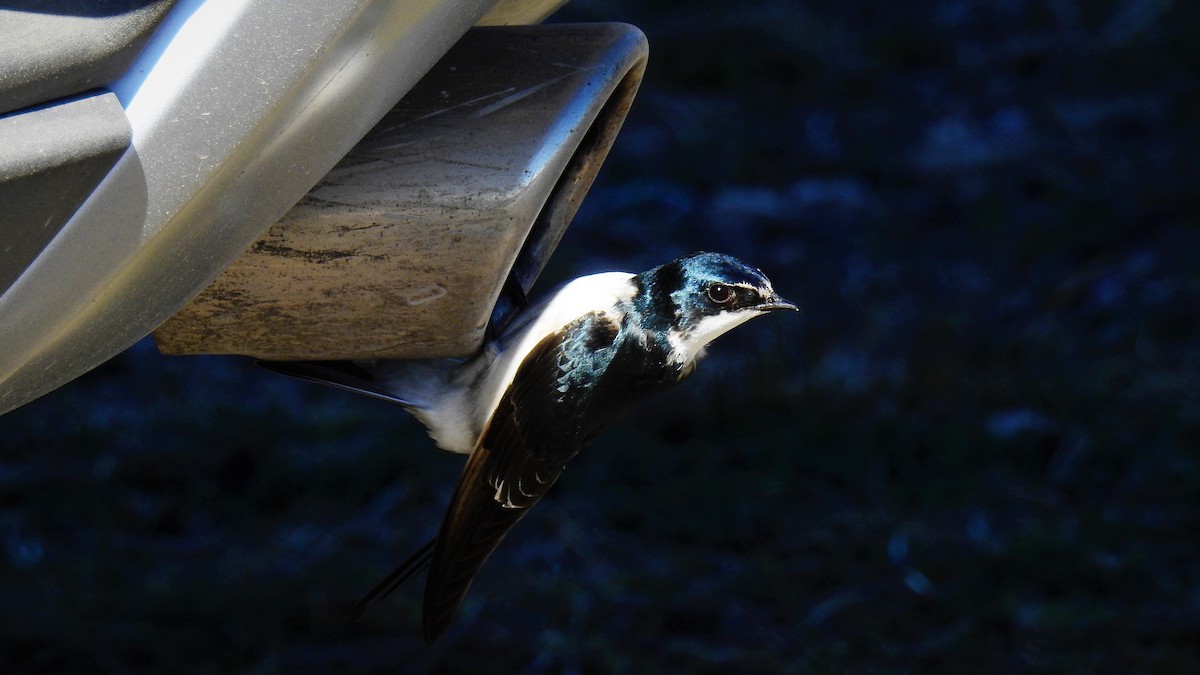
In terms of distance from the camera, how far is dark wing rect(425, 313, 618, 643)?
1849 millimetres

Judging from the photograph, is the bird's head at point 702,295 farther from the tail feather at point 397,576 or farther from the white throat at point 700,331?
the tail feather at point 397,576

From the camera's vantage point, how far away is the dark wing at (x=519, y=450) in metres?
1.85

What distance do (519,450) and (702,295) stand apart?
307 millimetres

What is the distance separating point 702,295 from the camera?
192 centimetres

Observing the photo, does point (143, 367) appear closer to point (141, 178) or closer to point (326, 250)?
point (326, 250)

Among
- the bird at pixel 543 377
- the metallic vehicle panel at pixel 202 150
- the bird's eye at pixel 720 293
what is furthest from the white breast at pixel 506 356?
the metallic vehicle panel at pixel 202 150

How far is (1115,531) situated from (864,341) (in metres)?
0.87

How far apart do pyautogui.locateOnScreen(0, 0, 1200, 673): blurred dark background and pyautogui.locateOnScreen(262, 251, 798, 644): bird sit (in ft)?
5.57

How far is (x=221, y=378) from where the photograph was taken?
13.9 feet

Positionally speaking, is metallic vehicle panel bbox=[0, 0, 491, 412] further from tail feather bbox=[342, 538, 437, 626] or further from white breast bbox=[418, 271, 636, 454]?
tail feather bbox=[342, 538, 437, 626]

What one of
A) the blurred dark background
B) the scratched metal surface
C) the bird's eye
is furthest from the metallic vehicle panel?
the blurred dark background

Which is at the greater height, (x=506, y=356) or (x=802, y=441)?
(x=506, y=356)

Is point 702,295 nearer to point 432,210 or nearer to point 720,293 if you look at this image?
point 720,293

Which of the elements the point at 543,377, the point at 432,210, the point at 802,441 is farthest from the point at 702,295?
the point at 802,441
